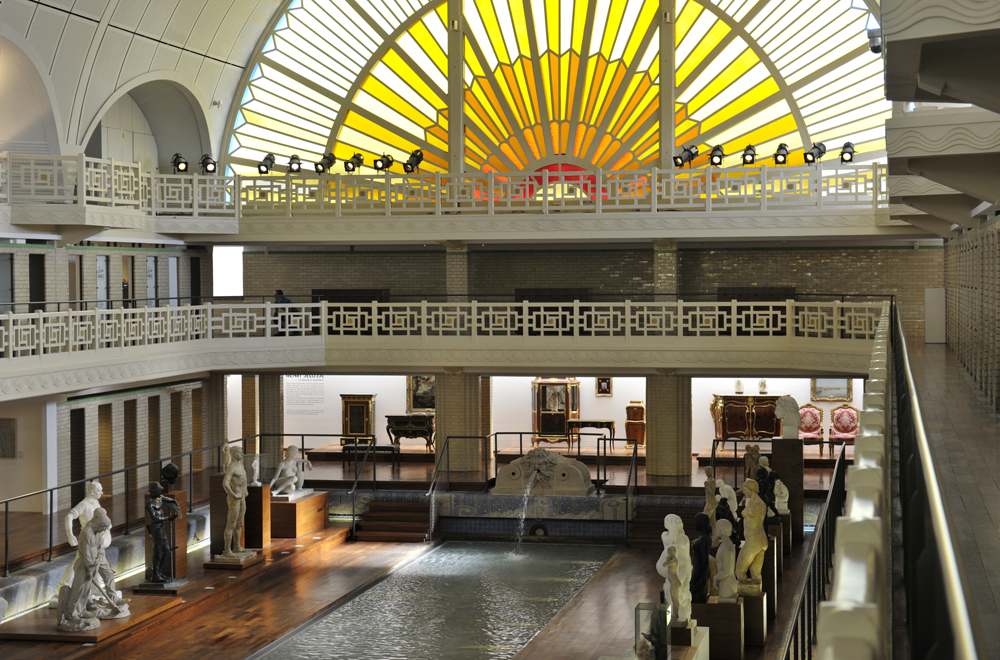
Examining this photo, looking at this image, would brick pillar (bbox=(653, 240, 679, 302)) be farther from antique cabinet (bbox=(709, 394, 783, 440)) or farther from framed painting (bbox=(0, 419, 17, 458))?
framed painting (bbox=(0, 419, 17, 458))

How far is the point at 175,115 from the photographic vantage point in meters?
25.8

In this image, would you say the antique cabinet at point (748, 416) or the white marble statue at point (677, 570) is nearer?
the white marble statue at point (677, 570)

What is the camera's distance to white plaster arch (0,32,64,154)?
1947 centimetres

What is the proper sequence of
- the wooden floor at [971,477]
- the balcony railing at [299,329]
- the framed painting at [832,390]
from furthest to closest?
the framed painting at [832,390] < the balcony railing at [299,329] < the wooden floor at [971,477]

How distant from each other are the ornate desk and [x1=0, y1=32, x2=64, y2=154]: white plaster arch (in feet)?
34.4

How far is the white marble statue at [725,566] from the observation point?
1363 centimetres

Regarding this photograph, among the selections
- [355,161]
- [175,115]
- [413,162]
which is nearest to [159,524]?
[413,162]

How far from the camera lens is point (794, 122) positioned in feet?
78.4

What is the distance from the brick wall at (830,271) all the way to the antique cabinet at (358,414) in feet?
29.1

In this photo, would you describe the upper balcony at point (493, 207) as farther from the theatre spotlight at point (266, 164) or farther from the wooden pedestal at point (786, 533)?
the wooden pedestal at point (786, 533)

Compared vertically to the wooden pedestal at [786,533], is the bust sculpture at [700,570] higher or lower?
higher

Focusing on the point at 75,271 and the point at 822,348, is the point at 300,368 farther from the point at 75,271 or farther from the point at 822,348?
the point at 822,348

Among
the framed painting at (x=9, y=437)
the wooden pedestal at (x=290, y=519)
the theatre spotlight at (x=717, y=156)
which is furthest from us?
the theatre spotlight at (x=717, y=156)

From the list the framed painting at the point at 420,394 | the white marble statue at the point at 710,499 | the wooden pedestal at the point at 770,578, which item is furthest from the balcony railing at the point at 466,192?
the wooden pedestal at the point at 770,578
